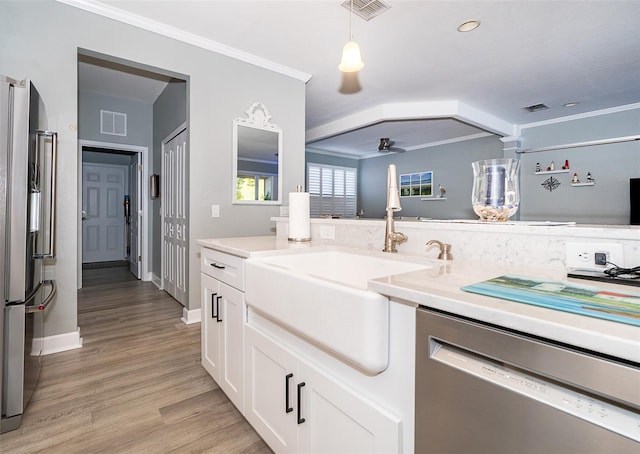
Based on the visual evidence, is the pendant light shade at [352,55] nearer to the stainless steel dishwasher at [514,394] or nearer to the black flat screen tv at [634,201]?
the stainless steel dishwasher at [514,394]

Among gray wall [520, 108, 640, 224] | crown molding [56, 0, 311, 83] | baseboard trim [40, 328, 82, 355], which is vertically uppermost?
crown molding [56, 0, 311, 83]

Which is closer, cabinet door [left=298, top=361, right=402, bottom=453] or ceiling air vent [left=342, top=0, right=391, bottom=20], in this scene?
cabinet door [left=298, top=361, right=402, bottom=453]

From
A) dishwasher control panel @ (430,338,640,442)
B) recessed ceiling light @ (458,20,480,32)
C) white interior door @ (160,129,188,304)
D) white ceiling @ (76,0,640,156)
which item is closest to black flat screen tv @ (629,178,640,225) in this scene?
white ceiling @ (76,0,640,156)

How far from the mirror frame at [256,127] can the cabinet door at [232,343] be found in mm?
1811

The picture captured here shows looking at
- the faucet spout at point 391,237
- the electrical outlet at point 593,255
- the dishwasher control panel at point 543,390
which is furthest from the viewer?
the faucet spout at point 391,237

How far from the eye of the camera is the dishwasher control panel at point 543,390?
49cm

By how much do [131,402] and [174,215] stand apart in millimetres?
2522

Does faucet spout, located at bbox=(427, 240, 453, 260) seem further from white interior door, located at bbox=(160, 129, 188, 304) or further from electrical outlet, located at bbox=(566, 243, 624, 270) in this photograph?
white interior door, located at bbox=(160, 129, 188, 304)

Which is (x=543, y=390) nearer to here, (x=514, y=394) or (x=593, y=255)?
(x=514, y=394)

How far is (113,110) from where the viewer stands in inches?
182

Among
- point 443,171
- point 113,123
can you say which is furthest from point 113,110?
point 443,171

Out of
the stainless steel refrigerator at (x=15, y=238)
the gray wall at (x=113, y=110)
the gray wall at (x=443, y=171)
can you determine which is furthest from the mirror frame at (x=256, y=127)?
the gray wall at (x=443, y=171)

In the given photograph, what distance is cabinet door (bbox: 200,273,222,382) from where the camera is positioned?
5.98ft

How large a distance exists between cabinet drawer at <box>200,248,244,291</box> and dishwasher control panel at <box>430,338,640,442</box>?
104 centimetres
